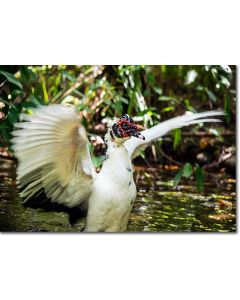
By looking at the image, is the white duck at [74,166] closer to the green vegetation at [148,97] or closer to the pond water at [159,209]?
the pond water at [159,209]

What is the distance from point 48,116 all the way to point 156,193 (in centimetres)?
146

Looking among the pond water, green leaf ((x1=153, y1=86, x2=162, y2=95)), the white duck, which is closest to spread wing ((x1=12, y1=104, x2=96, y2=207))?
the white duck

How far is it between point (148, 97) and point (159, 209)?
3.06 feet

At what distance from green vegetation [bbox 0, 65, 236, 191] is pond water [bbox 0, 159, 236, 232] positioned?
122mm

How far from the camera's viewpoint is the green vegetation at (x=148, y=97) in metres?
3.90

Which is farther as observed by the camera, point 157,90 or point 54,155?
point 157,90

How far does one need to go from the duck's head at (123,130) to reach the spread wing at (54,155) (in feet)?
0.60

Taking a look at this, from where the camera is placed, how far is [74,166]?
2.98 m

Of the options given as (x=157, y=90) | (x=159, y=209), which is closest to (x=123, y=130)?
(x=159, y=209)

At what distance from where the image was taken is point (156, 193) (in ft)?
13.4

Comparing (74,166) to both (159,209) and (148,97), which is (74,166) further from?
(148,97)
